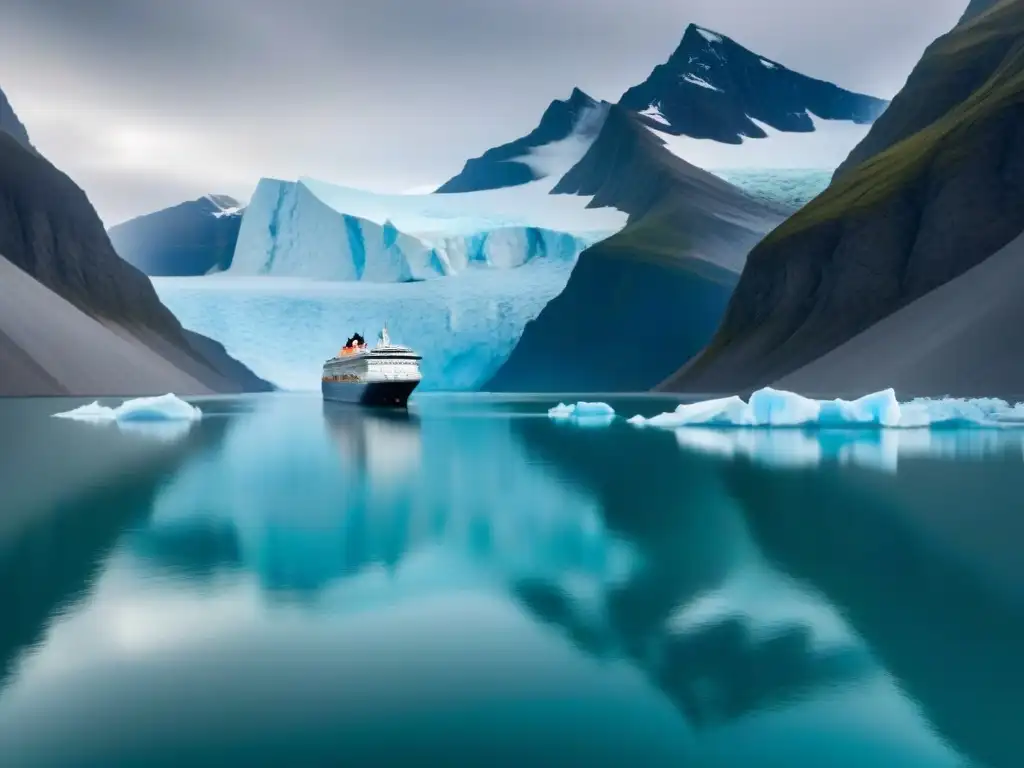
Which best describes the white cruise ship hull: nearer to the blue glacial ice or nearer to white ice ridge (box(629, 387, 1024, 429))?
white ice ridge (box(629, 387, 1024, 429))

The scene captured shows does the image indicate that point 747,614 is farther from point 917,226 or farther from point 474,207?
point 474,207

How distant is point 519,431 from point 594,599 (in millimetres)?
28678

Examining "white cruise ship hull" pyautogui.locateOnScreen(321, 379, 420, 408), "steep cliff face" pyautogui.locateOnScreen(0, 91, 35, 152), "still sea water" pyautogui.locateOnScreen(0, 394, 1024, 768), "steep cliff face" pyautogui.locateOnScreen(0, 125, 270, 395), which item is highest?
"steep cliff face" pyautogui.locateOnScreen(0, 91, 35, 152)

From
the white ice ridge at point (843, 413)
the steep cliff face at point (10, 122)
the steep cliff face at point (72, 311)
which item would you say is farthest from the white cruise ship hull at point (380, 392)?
the steep cliff face at point (10, 122)

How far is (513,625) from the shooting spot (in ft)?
28.6

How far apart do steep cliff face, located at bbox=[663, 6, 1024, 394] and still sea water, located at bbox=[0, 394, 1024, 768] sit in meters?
49.7

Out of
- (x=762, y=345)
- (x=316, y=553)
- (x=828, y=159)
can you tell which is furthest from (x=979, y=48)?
(x=316, y=553)

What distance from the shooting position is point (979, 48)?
86.2m

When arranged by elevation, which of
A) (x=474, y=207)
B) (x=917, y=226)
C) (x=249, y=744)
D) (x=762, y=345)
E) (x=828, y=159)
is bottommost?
(x=249, y=744)

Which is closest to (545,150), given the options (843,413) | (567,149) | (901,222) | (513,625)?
(567,149)

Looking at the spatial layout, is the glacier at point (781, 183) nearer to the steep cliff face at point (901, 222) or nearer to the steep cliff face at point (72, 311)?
the steep cliff face at point (901, 222)

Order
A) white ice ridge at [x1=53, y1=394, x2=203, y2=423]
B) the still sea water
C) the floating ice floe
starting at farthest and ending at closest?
the floating ice floe, white ice ridge at [x1=53, y1=394, x2=203, y2=423], the still sea water

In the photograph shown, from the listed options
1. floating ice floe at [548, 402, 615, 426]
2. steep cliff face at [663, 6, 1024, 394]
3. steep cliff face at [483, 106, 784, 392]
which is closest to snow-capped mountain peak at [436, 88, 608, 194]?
steep cliff face at [483, 106, 784, 392]

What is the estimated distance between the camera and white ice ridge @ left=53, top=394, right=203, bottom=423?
146 feet
